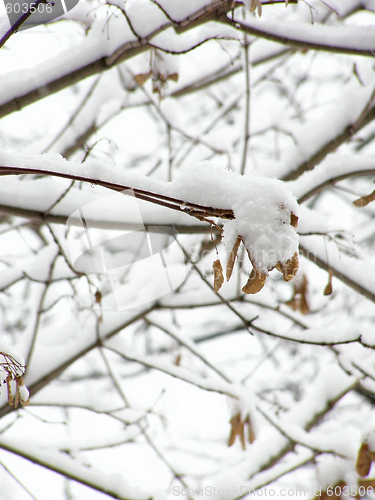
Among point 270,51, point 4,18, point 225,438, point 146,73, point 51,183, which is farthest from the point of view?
point 225,438

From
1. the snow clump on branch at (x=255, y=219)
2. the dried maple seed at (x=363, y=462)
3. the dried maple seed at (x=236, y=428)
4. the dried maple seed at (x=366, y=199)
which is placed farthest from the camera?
the dried maple seed at (x=236, y=428)

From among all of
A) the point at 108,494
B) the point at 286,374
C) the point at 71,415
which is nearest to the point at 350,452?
the point at 108,494

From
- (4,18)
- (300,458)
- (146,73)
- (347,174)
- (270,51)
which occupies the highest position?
(270,51)

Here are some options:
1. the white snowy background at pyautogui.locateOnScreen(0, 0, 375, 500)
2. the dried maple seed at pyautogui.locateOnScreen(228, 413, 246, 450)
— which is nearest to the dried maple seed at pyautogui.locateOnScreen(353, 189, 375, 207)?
the white snowy background at pyautogui.locateOnScreen(0, 0, 375, 500)

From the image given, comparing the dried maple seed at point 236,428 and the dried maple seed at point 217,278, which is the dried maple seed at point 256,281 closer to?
the dried maple seed at point 217,278

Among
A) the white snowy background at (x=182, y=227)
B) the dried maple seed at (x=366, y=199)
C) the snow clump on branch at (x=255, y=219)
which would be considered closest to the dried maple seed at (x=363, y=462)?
the white snowy background at (x=182, y=227)

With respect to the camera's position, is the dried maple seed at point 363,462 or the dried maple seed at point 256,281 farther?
the dried maple seed at point 363,462

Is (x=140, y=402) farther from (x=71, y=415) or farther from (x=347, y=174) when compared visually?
(x=347, y=174)

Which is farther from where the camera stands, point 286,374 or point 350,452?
point 286,374

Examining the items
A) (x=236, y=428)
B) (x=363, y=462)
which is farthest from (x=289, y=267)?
(x=236, y=428)

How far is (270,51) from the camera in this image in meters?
2.54

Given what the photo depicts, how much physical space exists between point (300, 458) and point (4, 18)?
2.26 metres

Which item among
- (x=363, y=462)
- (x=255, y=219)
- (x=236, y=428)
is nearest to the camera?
(x=255, y=219)

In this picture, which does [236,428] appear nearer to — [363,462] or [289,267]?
[363,462]
